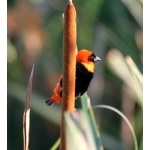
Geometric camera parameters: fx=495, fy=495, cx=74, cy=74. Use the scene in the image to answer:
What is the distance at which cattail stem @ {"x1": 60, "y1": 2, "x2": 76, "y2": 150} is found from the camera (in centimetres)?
159

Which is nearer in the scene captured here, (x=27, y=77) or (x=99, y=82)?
(x=27, y=77)

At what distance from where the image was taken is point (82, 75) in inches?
64.3

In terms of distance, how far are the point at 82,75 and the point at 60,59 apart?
0.32 ft

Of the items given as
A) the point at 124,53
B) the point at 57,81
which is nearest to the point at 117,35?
the point at 124,53

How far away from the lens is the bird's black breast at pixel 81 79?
5.32 ft

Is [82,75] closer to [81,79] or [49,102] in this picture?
[81,79]

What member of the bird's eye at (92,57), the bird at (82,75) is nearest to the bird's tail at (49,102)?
the bird at (82,75)

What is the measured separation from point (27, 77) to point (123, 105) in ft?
1.29

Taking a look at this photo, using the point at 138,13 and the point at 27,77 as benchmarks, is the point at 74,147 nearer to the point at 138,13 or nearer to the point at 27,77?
the point at 27,77

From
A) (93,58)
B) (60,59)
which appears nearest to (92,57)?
(93,58)

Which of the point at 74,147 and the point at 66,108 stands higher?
the point at 66,108

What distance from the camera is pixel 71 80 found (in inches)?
63.4

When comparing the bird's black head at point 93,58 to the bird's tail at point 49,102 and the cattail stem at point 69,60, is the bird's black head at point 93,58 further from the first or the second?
the bird's tail at point 49,102
